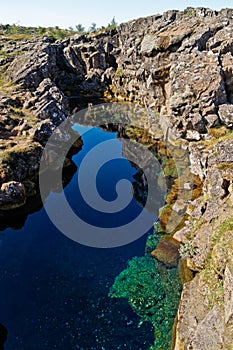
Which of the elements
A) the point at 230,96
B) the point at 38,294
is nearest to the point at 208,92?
the point at 230,96

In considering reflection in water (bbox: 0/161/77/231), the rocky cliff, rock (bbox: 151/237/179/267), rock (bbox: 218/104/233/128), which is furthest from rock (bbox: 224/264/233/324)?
rock (bbox: 218/104/233/128)

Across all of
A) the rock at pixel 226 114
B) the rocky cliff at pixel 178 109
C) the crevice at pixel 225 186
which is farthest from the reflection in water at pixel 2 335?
the rock at pixel 226 114

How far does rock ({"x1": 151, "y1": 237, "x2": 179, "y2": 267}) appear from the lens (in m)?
22.4

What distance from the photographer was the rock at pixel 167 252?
73.4ft

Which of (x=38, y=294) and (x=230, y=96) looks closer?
(x=38, y=294)

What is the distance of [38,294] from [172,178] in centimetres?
1949

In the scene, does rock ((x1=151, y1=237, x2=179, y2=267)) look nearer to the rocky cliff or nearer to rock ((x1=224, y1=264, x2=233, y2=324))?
the rocky cliff

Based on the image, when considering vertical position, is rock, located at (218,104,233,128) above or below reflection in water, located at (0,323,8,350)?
above

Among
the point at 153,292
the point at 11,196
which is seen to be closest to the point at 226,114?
the point at 153,292

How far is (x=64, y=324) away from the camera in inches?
738

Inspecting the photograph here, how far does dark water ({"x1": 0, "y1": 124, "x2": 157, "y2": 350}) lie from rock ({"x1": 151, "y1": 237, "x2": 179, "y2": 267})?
1516 millimetres

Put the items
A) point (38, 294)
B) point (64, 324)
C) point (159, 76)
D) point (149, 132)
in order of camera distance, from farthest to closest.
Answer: point (159, 76), point (149, 132), point (38, 294), point (64, 324)

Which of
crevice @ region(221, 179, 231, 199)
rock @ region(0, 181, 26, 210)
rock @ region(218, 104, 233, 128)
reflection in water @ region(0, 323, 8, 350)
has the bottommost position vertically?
reflection in water @ region(0, 323, 8, 350)

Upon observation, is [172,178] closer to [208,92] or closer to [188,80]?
[208,92]
